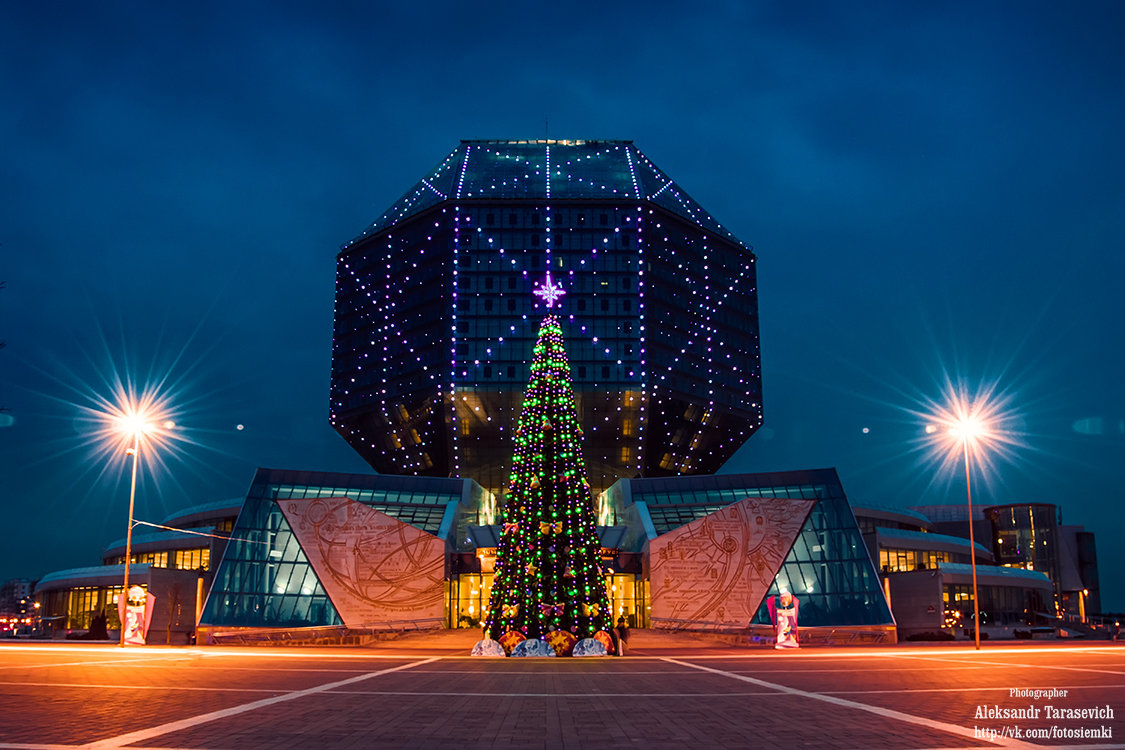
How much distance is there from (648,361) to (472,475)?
68.3 ft

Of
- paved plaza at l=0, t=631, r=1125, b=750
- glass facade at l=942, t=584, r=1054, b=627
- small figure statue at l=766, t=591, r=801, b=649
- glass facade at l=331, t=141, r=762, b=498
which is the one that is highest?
glass facade at l=331, t=141, r=762, b=498

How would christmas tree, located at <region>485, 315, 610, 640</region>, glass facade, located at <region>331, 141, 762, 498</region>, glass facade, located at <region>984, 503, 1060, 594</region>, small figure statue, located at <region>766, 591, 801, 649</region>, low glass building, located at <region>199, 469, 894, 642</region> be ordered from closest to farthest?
christmas tree, located at <region>485, 315, 610, 640</region> < small figure statue, located at <region>766, 591, 801, 649</region> < low glass building, located at <region>199, 469, 894, 642</region> < glass facade, located at <region>331, 141, 762, 498</region> < glass facade, located at <region>984, 503, 1060, 594</region>

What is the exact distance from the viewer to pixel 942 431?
40375mm

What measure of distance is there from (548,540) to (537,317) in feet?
171

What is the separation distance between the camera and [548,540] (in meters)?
35.5

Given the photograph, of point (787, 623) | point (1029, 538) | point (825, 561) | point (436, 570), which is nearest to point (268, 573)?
point (436, 570)

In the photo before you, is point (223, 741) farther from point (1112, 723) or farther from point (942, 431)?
point (942, 431)

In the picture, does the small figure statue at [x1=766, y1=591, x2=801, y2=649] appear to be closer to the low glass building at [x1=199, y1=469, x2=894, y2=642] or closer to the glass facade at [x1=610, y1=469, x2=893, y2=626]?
the low glass building at [x1=199, y1=469, x2=894, y2=642]

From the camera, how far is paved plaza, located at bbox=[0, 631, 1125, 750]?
1171 cm

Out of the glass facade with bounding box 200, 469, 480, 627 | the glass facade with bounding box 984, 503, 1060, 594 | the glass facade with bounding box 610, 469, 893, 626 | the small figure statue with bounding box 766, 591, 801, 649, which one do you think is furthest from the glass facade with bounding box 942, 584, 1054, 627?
the glass facade with bounding box 200, 469, 480, 627

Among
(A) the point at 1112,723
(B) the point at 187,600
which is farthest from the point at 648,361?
(A) the point at 1112,723

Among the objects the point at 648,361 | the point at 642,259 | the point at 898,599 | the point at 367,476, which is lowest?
the point at 898,599

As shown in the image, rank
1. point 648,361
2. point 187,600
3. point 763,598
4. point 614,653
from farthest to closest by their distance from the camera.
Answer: point 648,361 → point 187,600 → point 763,598 → point 614,653

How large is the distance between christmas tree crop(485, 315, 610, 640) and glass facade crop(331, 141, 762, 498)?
158 ft
